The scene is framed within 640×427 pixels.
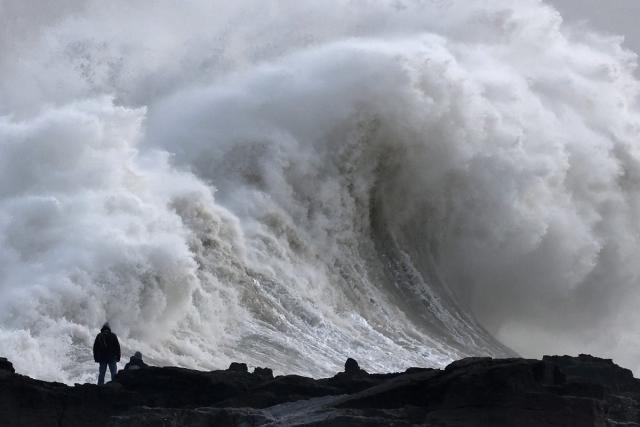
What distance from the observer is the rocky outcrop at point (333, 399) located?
44.0 feet

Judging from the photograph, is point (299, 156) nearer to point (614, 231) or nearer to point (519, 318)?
point (519, 318)

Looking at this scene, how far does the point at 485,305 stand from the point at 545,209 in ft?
8.61

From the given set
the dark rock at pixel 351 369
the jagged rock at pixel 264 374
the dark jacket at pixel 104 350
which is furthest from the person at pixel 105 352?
the dark rock at pixel 351 369

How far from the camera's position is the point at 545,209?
33719 millimetres

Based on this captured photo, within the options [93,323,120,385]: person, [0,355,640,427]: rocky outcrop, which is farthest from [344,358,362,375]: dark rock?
[93,323,120,385]: person

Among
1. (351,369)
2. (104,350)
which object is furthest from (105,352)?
(351,369)

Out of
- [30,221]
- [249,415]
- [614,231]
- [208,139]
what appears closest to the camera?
[249,415]

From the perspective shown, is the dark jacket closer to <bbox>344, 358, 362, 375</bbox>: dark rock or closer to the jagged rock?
the jagged rock

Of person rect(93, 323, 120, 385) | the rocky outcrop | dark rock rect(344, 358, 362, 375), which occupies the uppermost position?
dark rock rect(344, 358, 362, 375)

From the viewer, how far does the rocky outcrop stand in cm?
1341

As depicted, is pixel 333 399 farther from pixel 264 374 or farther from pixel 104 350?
pixel 104 350

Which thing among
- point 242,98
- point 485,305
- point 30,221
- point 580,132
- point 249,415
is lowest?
point 249,415

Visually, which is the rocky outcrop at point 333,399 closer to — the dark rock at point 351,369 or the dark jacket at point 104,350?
the dark rock at point 351,369

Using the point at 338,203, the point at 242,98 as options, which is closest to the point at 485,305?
the point at 338,203
